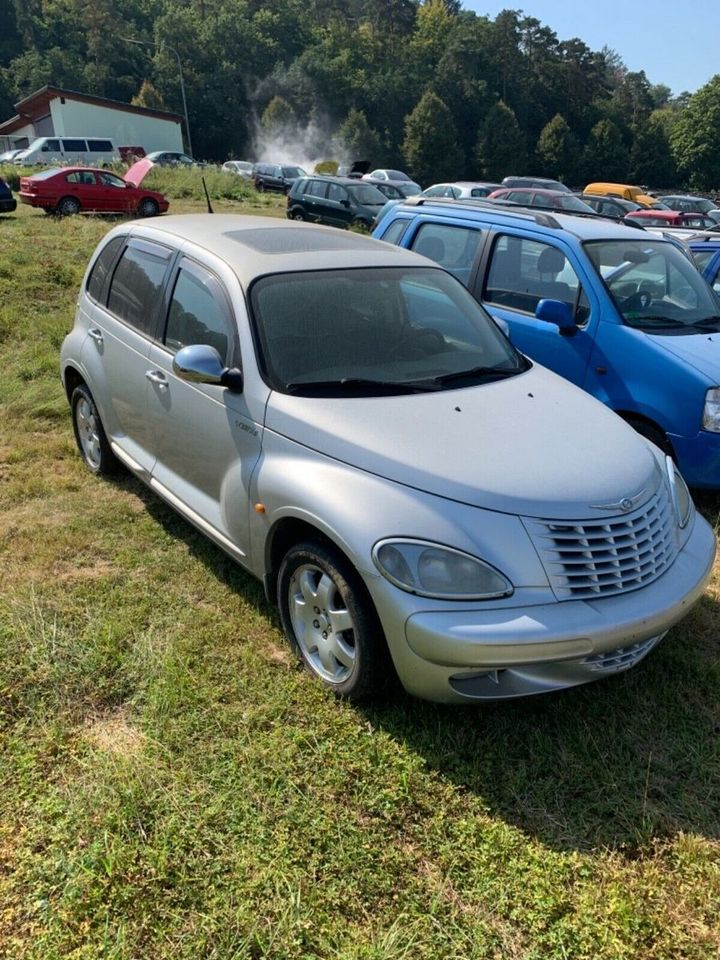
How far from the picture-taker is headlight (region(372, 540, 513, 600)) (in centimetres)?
263

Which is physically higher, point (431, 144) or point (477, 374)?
point (477, 374)

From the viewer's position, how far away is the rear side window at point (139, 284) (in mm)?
4176

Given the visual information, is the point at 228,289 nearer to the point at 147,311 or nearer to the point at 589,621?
the point at 147,311

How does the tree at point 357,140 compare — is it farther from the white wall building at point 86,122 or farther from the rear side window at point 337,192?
the rear side window at point 337,192

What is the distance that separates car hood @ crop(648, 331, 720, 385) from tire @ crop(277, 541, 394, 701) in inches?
120

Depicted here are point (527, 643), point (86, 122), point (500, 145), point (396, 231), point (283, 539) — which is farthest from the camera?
point (500, 145)

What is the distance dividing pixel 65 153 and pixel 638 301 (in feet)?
131

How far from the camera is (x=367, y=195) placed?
2181 cm

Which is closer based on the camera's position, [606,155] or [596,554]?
[596,554]

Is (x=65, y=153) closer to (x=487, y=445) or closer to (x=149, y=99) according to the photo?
(x=149, y=99)

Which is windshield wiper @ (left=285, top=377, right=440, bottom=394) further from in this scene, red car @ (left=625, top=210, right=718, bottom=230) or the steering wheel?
red car @ (left=625, top=210, right=718, bottom=230)

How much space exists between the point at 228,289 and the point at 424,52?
4281 inches

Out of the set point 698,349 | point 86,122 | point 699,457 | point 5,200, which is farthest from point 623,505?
point 86,122

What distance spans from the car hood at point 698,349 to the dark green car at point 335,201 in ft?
54.7
